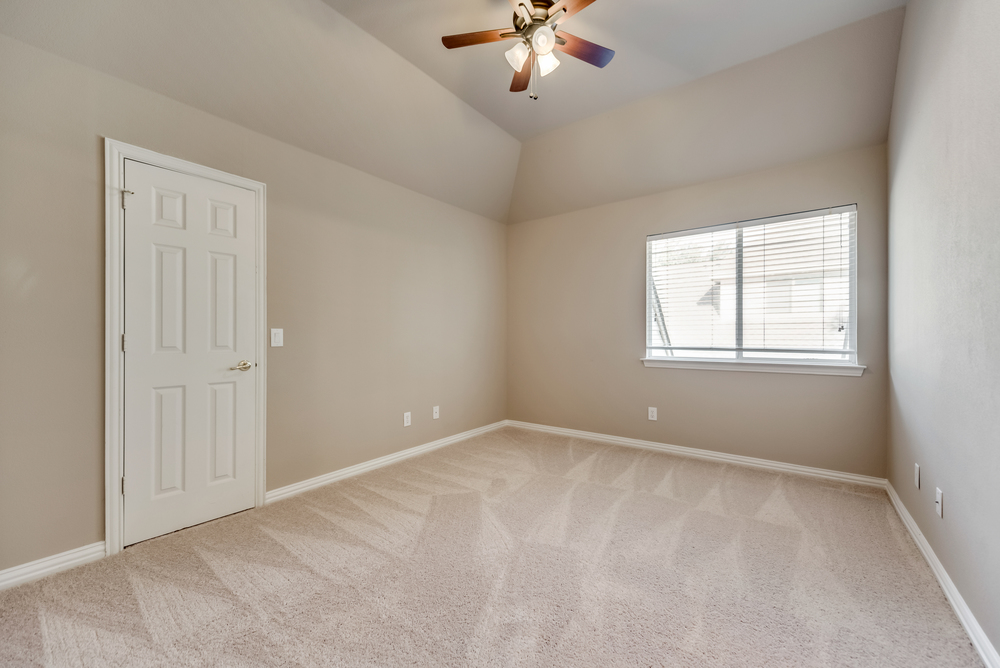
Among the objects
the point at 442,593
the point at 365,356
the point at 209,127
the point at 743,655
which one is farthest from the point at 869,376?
the point at 209,127

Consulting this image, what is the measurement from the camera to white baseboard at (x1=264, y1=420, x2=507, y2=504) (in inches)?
115

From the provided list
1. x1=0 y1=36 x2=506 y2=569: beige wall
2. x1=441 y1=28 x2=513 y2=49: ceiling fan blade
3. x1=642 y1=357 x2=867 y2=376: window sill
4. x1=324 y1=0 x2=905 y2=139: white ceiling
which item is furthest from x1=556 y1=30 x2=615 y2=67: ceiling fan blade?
x1=642 y1=357 x2=867 y2=376: window sill

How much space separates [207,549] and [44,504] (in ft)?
2.48

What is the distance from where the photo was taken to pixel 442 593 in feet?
6.07

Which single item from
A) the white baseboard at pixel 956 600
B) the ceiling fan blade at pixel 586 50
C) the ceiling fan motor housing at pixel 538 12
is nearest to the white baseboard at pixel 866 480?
the white baseboard at pixel 956 600

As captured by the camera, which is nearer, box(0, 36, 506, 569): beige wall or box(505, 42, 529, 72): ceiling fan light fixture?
box(0, 36, 506, 569): beige wall

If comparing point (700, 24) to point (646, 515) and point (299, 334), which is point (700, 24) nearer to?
point (646, 515)

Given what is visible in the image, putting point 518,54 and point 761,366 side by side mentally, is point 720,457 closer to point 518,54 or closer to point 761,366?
point 761,366

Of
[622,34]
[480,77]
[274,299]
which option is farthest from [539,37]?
[274,299]

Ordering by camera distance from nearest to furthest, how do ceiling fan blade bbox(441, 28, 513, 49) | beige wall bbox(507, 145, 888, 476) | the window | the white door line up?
ceiling fan blade bbox(441, 28, 513, 49)
the white door
beige wall bbox(507, 145, 888, 476)
the window

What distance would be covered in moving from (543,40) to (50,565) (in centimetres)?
357

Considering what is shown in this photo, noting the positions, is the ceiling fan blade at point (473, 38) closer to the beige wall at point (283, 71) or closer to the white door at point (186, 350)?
the beige wall at point (283, 71)

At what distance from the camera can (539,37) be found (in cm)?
208

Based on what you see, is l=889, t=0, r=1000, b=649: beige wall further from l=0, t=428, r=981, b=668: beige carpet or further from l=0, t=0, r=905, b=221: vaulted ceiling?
l=0, t=0, r=905, b=221: vaulted ceiling
